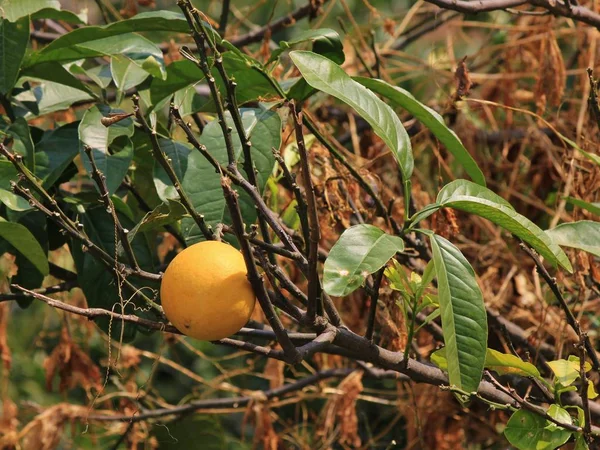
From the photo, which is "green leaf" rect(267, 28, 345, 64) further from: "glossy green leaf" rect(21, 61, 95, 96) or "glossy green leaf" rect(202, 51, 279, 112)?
"glossy green leaf" rect(21, 61, 95, 96)

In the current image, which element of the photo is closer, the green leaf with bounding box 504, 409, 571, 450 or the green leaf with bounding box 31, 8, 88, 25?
the green leaf with bounding box 504, 409, 571, 450

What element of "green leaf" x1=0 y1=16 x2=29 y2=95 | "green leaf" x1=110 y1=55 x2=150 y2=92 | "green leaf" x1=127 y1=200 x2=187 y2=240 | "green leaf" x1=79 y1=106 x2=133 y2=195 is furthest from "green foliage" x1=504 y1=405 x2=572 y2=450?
"green leaf" x1=0 y1=16 x2=29 y2=95

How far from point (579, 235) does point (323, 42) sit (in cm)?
35

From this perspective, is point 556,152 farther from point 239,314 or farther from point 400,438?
point 239,314

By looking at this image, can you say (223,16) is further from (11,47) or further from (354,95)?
(354,95)

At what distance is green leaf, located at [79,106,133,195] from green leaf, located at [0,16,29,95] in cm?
11

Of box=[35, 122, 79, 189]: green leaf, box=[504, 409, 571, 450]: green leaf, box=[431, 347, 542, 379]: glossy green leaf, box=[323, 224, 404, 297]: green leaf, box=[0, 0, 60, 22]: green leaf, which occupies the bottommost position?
box=[504, 409, 571, 450]: green leaf

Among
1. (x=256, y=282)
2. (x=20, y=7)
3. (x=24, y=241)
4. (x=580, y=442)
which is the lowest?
(x=580, y=442)

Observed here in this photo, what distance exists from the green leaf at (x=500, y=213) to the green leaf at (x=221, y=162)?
21cm

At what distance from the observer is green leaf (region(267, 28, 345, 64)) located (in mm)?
897

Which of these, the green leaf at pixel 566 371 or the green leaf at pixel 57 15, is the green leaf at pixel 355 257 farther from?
the green leaf at pixel 57 15

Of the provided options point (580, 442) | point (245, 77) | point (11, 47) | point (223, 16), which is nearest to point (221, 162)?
point (245, 77)

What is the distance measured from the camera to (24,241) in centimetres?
94

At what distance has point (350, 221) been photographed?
125 centimetres
